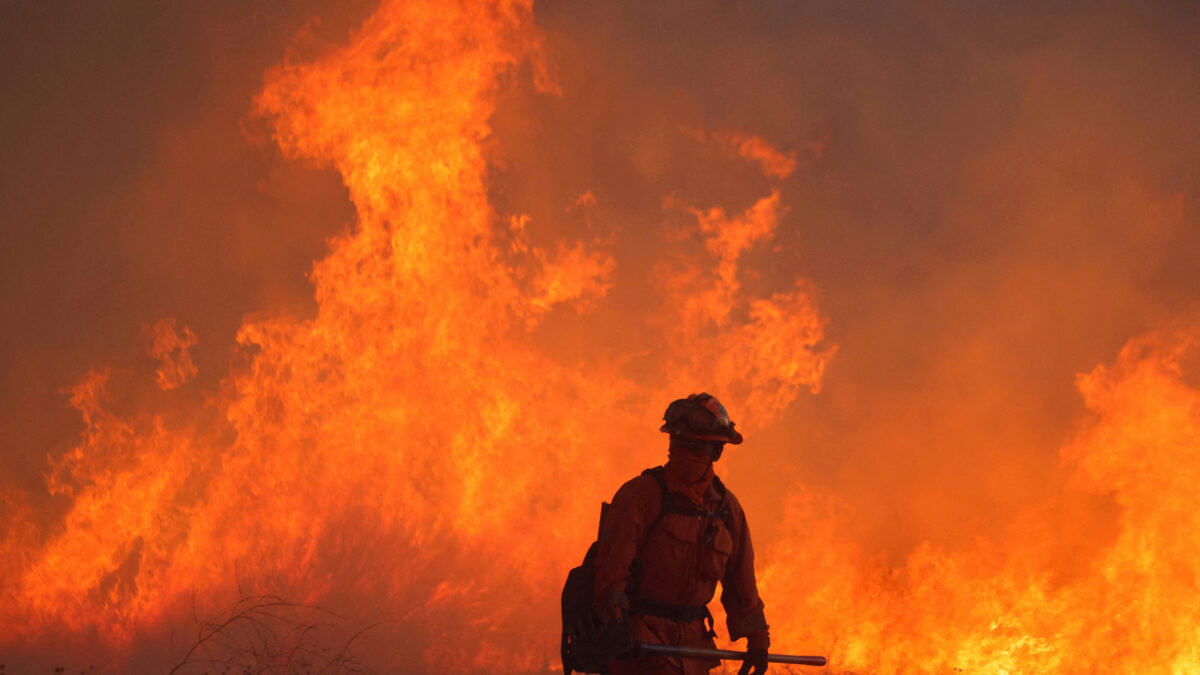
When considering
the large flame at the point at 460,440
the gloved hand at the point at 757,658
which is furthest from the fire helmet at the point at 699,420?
the large flame at the point at 460,440

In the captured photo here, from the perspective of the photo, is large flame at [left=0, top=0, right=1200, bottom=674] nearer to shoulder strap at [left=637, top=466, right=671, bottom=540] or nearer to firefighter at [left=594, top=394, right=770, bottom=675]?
firefighter at [left=594, top=394, right=770, bottom=675]

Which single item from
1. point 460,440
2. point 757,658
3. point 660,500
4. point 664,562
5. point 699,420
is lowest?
point 757,658

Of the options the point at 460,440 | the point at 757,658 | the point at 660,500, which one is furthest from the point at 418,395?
the point at 757,658

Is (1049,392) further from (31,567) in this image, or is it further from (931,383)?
(31,567)

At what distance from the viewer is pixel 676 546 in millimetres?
5840

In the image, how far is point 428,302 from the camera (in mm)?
13859

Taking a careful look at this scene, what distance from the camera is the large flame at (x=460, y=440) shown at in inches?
495

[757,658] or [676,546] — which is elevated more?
[676,546]

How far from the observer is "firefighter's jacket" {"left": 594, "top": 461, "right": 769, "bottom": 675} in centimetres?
569

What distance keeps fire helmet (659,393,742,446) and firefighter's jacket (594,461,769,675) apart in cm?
28

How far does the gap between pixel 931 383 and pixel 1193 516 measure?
3.63 metres

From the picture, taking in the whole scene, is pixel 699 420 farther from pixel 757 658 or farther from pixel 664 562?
pixel 757 658

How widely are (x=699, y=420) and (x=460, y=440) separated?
8.29 metres

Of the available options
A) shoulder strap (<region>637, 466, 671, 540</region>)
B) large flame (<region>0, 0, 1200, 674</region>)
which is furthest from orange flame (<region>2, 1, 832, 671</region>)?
shoulder strap (<region>637, 466, 671, 540</region>)
